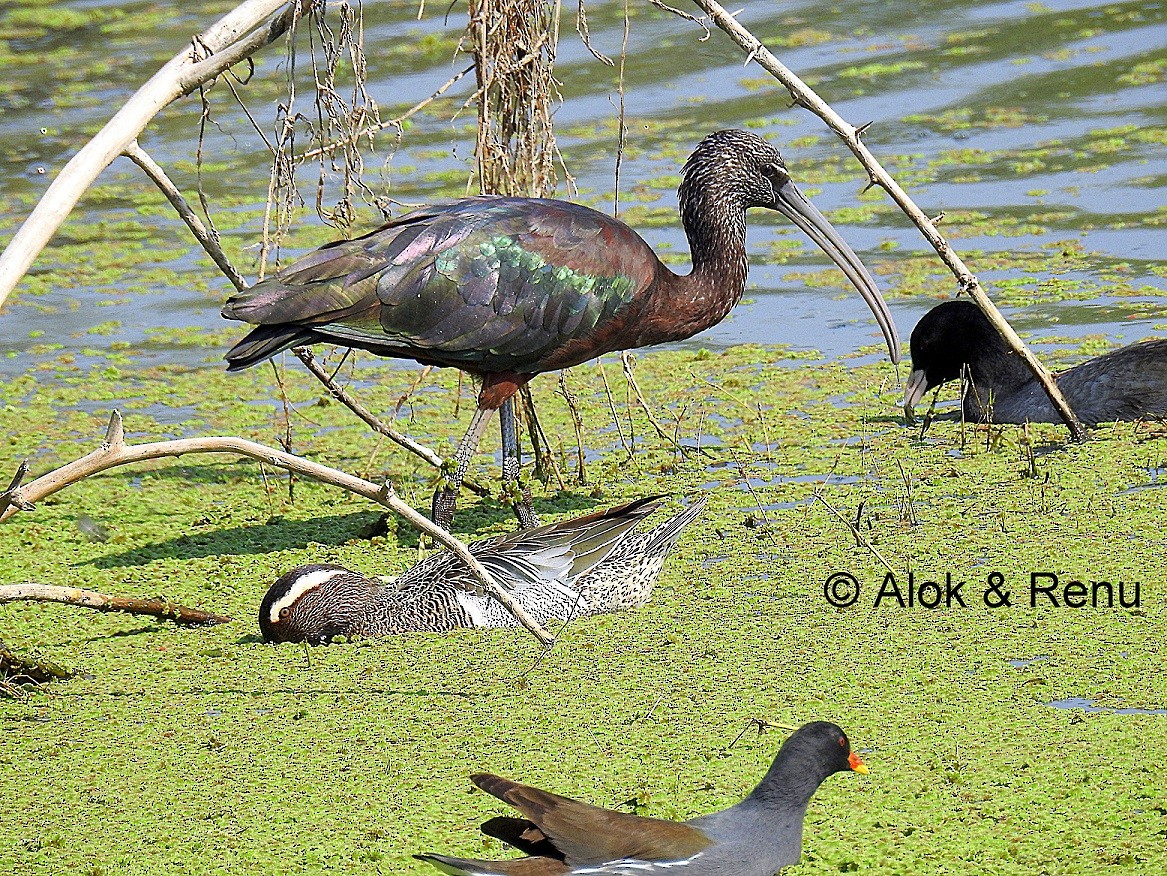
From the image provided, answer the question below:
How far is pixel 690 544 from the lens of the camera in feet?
23.0

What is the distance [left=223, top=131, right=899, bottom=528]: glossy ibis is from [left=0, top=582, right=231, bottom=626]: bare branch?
87 centimetres

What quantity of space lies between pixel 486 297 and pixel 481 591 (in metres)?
1.08

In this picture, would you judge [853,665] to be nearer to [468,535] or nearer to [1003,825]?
[1003,825]

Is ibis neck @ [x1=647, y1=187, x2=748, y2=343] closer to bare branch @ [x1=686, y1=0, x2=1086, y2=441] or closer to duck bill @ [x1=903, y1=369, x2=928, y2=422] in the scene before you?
bare branch @ [x1=686, y1=0, x2=1086, y2=441]

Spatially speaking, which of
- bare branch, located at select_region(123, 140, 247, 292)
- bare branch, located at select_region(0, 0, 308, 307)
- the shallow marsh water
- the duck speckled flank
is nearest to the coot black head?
the shallow marsh water

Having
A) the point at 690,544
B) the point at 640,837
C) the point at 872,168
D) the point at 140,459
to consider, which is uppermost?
the point at 872,168

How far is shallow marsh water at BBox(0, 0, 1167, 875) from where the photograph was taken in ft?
15.7

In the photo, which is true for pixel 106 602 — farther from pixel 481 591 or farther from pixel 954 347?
pixel 954 347

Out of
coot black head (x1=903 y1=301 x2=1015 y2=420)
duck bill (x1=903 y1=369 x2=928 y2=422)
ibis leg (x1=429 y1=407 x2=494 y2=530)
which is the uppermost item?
coot black head (x1=903 y1=301 x2=1015 y2=420)

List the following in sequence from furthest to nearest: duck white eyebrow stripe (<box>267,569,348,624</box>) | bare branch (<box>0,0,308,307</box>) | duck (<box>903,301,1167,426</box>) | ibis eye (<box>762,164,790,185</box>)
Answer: duck (<box>903,301,1167,426</box>) < ibis eye (<box>762,164,790,185</box>) < duck white eyebrow stripe (<box>267,569,348,624</box>) < bare branch (<box>0,0,308,307</box>)

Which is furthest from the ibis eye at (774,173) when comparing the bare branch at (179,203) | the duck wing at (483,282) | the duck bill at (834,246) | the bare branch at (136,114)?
the bare branch at (136,114)

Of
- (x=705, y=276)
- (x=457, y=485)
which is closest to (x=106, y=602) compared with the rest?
(x=457, y=485)

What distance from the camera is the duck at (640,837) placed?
402 centimetres

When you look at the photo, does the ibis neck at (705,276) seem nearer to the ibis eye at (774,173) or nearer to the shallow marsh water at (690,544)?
the ibis eye at (774,173)
